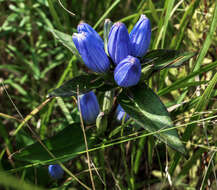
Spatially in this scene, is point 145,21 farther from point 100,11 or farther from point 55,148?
point 100,11

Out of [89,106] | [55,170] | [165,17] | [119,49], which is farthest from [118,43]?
[55,170]

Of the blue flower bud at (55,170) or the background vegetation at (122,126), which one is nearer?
the background vegetation at (122,126)

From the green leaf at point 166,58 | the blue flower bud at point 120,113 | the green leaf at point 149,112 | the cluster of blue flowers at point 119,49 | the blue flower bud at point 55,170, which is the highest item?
the cluster of blue flowers at point 119,49

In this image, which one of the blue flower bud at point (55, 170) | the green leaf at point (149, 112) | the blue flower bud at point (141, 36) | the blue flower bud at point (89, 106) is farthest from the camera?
the blue flower bud at point (55, 170)

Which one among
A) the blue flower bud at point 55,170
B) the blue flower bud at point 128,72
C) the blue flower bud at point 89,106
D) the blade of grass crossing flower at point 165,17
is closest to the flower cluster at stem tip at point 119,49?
the blue flower bud at point 128,72

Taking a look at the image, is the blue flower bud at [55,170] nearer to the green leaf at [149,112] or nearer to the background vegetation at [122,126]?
the background vegetation at [122,126]

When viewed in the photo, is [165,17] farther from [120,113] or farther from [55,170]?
[55,170]
